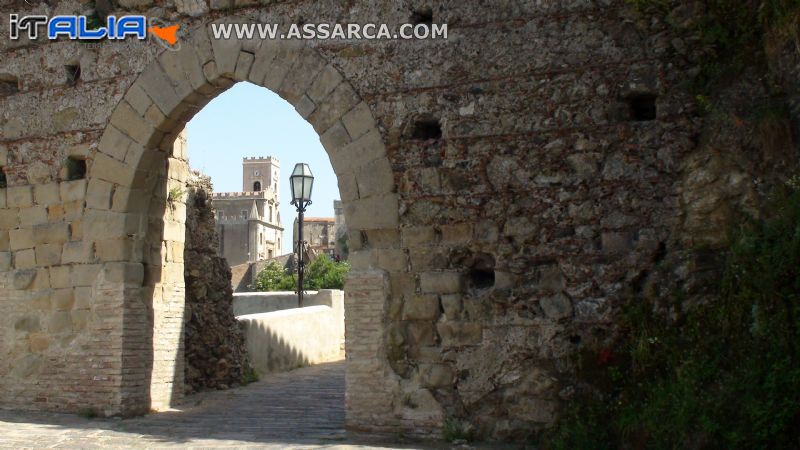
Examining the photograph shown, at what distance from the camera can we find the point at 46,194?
812cm

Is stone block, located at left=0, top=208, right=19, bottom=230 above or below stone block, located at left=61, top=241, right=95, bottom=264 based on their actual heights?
above

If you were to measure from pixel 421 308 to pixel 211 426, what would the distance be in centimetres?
213

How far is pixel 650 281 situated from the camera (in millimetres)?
5949

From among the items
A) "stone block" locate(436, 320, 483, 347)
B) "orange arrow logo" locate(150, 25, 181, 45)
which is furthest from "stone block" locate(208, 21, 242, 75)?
"stone block" locate(436, 320, 483, 347)

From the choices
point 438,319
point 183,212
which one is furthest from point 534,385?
point 183,212

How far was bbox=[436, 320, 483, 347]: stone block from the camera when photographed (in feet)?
20.7

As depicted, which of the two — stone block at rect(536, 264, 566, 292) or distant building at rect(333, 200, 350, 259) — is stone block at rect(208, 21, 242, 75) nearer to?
stone block at rect(536, 264, 566, 292)

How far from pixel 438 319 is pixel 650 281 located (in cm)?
156

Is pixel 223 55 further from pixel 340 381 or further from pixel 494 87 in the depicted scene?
pixel 340 381

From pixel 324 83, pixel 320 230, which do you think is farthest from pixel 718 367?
pixel 320 230

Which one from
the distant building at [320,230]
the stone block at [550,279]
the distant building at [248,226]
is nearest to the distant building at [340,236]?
the distant building at [320,230]

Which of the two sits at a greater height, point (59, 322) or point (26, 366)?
point (59, 322)

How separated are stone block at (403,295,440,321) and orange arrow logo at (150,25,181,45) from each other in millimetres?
3255

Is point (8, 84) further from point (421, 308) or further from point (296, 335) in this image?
point (296, 335)
